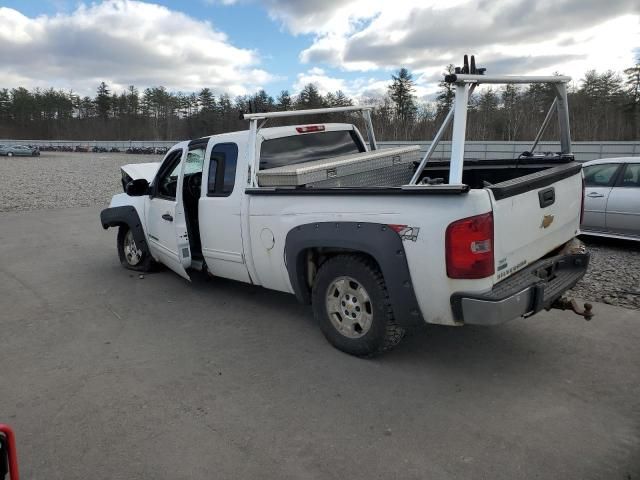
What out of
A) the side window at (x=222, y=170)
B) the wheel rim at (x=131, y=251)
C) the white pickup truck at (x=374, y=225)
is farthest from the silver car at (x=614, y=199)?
the wheel rim at (x=131, y=251)

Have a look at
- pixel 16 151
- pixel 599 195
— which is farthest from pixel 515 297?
pixel 16 151

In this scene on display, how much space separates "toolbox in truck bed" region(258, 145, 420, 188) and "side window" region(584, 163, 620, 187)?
3593 millimetres

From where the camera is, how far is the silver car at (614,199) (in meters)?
7.07

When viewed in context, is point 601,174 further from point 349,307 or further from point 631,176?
point 349,307

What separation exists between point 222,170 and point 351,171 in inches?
53.1

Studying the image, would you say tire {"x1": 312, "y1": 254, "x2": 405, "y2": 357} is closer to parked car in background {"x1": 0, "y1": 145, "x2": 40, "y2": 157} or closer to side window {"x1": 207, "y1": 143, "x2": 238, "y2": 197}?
side window {"x1": 207, "y1": 143, "x2": 238, "y2": 197}

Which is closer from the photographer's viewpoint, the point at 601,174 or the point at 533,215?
the point at 533,215

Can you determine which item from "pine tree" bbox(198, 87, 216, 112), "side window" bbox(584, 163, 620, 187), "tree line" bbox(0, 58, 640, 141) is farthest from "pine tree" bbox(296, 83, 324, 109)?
"side window" bbox(584, 163, 620, 187)

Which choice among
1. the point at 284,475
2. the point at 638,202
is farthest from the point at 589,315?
the point at 638,202

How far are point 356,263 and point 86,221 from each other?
10.0 meters

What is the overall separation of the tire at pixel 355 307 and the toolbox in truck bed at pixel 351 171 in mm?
851

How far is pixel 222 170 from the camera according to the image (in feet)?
16.8

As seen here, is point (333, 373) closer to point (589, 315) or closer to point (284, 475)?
point (284, 475)

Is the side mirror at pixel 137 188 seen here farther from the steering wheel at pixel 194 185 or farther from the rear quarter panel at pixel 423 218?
the rear quarter panel at pixel 423 218
